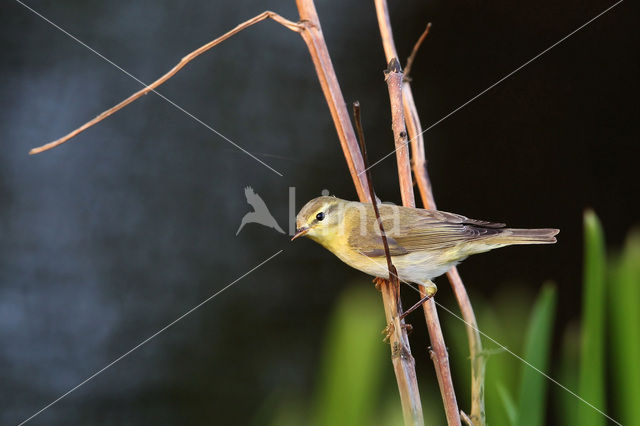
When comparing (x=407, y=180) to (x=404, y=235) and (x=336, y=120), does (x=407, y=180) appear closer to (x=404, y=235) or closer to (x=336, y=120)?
(x=336, y=120)

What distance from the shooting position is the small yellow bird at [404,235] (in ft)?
3.70

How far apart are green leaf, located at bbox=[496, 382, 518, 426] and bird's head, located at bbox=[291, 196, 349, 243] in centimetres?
72

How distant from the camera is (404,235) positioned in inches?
46.5

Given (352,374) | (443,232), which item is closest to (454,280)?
(443,232)

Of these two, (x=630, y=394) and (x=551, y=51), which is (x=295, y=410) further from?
(x=551, y=51)

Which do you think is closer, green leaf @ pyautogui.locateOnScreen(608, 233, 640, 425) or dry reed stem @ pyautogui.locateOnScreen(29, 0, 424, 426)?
green leaf @ pyautogui.locateOnScreen(608, 233, 640, 425)

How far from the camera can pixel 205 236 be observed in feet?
6.78

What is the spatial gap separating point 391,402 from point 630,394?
0.13 m

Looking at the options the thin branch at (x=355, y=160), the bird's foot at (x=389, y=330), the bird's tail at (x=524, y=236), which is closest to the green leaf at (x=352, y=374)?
the thin branch at (x=355, y=160)

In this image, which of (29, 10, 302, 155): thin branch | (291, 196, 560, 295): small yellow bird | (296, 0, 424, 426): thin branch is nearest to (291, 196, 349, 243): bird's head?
(291, 196, 560, 295): small yellow bird

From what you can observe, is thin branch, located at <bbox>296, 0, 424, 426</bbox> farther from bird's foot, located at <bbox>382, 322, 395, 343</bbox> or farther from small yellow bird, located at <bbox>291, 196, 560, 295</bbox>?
small yellow bird, located at <bbox>291, 196, 560, 295</bbox>

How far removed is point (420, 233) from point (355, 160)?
1.66ft

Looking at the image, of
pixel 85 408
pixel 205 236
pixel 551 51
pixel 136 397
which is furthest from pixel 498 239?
pixel 85 408

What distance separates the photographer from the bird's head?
1.17m
